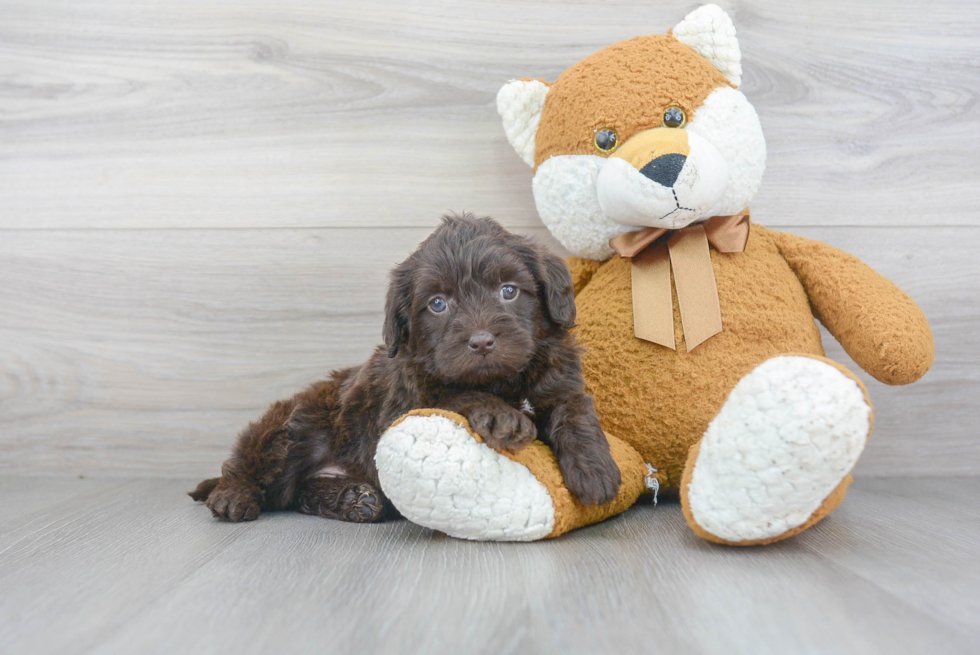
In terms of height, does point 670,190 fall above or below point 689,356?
above

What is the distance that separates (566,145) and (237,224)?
1154 millimetres

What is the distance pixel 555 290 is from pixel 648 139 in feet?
1.36

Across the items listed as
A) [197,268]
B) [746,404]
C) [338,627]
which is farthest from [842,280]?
[197,268]

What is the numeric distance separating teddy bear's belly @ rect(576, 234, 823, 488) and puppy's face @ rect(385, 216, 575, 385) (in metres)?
0.23

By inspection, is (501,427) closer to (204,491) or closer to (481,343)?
(481,343)

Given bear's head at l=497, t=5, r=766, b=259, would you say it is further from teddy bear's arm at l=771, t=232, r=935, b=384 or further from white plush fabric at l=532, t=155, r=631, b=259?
teddy bear's arm at l=771, t=232, r=935, b=384

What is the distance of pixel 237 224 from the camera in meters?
2.27

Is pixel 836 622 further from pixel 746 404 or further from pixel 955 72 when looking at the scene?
pixel 955 72

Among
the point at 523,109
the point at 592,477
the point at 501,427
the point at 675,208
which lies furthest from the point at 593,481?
the point at 523,109

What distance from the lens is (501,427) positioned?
1.33 meters

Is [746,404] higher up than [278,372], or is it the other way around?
[746,404]

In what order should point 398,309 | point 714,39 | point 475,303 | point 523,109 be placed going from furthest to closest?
point 523,109
point 714,39
point 398,309
point 475,303

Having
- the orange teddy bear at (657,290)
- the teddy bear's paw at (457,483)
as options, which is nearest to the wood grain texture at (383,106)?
the orange teddy bear at (657,290)

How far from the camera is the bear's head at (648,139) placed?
156 cm
